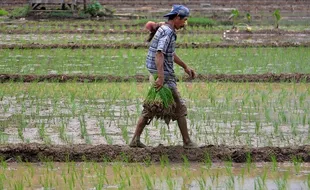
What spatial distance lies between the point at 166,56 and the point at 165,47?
0.11m

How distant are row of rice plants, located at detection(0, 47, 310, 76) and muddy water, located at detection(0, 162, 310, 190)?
4.56 metres

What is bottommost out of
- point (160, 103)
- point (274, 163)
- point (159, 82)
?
point (274, 163)

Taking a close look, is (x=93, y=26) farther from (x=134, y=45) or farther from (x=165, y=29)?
(x=165, y=29)

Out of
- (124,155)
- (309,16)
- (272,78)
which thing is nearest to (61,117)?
(124,155)

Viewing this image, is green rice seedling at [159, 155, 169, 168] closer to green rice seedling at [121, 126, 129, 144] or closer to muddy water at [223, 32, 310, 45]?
green rice seedling at [121, 126, 129, 144]

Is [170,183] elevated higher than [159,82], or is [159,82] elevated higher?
[159,82]

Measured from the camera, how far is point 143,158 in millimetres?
5316

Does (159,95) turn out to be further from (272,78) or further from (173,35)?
(272,78)

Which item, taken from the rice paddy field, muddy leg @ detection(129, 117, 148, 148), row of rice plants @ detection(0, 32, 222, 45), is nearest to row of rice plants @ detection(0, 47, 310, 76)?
the rice paddy field

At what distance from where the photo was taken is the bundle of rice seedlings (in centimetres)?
538

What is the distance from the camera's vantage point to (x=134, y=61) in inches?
438

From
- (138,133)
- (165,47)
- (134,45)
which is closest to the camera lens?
(165,47)

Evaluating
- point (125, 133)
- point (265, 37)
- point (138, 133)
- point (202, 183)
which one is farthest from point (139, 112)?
point (265, 37)

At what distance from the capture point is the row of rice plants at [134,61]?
9984mm
